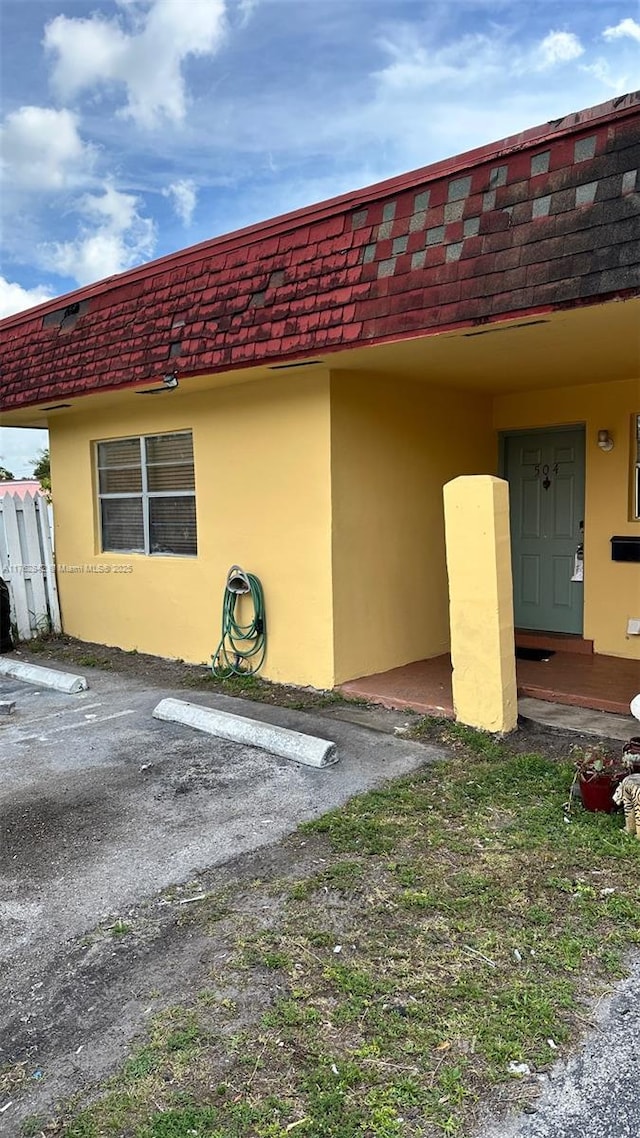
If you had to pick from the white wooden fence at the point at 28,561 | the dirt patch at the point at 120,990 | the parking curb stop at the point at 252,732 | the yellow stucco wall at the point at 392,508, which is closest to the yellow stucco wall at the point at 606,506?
the yellow stucco wall at the point at 392,508

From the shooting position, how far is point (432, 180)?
15.7 feet

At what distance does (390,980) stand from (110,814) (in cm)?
209

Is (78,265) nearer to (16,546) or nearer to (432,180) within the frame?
(16,546)

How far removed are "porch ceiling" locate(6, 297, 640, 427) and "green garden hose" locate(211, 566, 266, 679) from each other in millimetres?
1855

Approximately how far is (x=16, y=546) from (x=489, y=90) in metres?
7.20

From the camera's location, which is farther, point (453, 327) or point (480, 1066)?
point (453, 327)

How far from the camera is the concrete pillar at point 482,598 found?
5.03m

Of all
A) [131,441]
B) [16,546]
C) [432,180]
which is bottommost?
[16,546]

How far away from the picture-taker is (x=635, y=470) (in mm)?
6980

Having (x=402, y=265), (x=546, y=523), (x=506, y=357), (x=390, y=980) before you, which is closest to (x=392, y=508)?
(x=506, y=357)

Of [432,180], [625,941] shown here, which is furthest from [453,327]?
[625,941]

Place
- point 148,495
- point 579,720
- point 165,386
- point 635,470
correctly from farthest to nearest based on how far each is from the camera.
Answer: point 148,495 → point 635,470 → point 165,386 → point 579,720

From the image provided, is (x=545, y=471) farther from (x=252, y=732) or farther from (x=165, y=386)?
(x=252, y=732)

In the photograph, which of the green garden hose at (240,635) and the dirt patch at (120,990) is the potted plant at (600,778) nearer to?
the dirt patch at (120,990)
